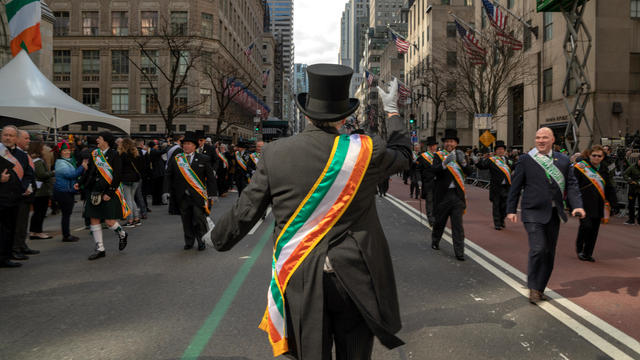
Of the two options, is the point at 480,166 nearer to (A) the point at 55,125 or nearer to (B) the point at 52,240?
(B) the point at 52,240

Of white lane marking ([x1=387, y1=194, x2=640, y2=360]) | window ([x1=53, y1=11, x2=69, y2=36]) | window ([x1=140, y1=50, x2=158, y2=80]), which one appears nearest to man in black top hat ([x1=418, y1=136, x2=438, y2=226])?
white lane marking ([x1=387, y1=194, x2=640, y2=360])

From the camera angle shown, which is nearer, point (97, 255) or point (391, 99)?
point (391, 99)

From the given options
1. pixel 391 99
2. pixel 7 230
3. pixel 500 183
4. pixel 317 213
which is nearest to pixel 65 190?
pixel 7 230

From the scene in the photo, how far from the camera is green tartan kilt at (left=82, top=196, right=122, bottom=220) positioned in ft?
24.8

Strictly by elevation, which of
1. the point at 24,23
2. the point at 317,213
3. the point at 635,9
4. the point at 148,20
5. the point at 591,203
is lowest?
the point at 591,203

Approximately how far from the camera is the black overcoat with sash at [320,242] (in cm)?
228

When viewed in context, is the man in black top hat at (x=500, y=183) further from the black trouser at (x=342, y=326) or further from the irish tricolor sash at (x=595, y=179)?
the black trouser at (x=342, y=326)

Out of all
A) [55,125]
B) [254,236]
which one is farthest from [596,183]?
[55,125]

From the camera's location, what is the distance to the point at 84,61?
55688 mm

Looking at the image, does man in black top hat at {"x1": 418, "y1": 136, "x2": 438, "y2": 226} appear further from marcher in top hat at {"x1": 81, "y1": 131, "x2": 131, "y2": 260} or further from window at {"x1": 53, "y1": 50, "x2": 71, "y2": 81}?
window at {"x1": 53, "y1": 50, "x2": 71, "y2": 81}

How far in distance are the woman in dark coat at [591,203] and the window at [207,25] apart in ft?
170

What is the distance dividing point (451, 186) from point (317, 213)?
610cm

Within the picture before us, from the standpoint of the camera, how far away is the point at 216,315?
4.81 metres

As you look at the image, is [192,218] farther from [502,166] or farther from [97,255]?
[502,166]
